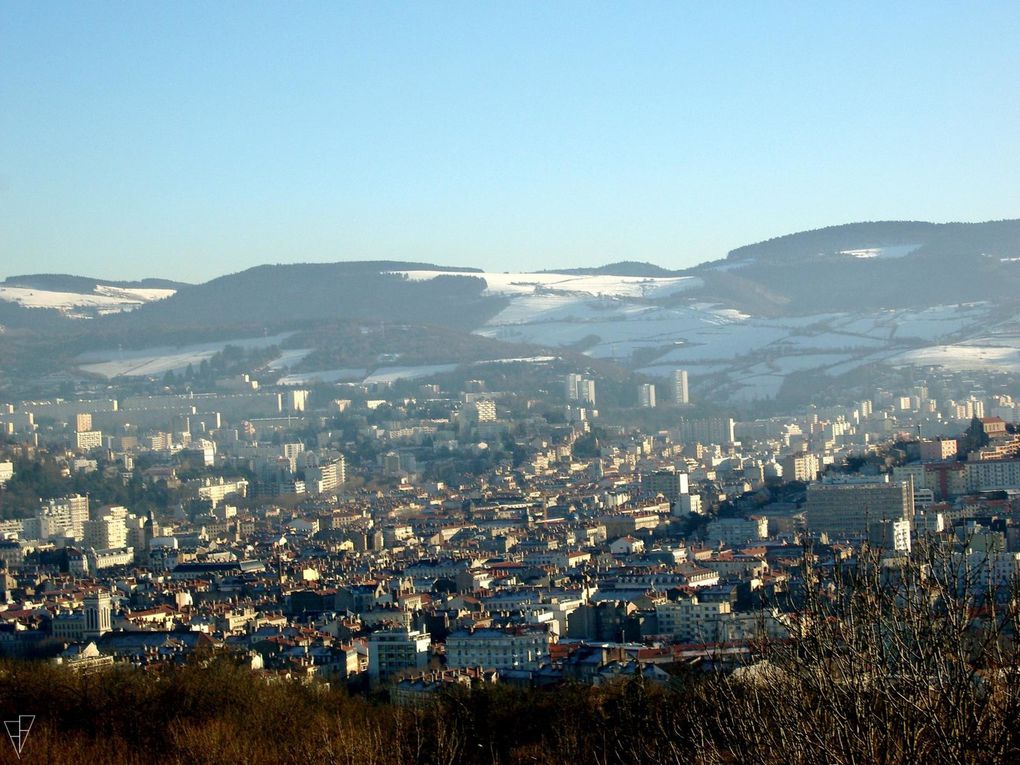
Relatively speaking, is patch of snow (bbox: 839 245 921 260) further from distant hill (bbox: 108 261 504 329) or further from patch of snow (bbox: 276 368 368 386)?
patch of snow (bbox: 276 368 368 386)

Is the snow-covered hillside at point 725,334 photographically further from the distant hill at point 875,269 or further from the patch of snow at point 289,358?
the patch of snow at point 289,358

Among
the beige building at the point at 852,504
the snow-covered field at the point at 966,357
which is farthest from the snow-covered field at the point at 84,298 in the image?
the beige building at the point at 852,504

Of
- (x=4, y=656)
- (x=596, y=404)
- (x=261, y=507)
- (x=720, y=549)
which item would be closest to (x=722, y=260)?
(x=596, y=404)

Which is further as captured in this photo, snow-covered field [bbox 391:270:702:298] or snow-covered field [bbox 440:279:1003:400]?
snow-covered field [bbox 391:270:702:298]

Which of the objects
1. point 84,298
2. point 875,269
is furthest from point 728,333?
point 84,298

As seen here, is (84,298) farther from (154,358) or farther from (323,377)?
(323,377)
